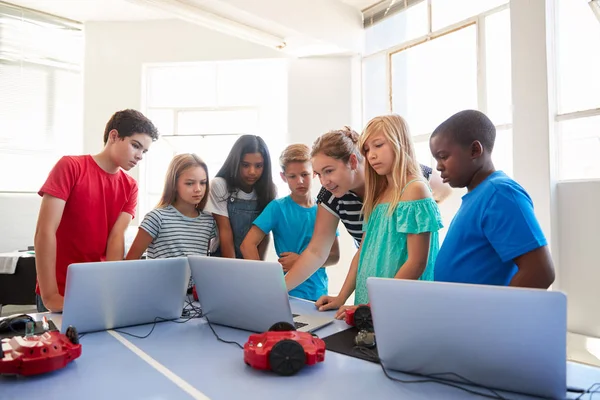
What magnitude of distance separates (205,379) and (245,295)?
0.30 m

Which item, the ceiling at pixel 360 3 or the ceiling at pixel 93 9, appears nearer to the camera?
the ceiling at pixel 360 3

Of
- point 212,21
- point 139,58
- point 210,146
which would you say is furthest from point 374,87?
point 139,58

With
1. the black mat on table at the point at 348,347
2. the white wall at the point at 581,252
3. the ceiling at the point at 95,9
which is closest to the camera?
the black mat on table at the point at 348,347

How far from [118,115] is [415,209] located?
120cm

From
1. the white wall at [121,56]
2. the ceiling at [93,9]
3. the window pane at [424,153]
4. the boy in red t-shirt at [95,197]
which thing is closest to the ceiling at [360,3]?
the window pane at [424,153]

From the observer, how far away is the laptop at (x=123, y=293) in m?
1.13

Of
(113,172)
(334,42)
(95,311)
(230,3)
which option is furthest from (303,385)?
(334,42)

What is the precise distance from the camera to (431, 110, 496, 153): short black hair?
1.15 meters

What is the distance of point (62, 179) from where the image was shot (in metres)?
1.54

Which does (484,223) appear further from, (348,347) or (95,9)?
(95,9)

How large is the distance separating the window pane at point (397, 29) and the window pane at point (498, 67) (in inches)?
27.2

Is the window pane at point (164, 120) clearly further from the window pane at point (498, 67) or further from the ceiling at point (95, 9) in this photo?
the window pane at point (498, 67)

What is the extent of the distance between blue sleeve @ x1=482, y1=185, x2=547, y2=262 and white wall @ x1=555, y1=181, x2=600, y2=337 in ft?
7.04

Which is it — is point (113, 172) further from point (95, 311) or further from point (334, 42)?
point (334, 42)
